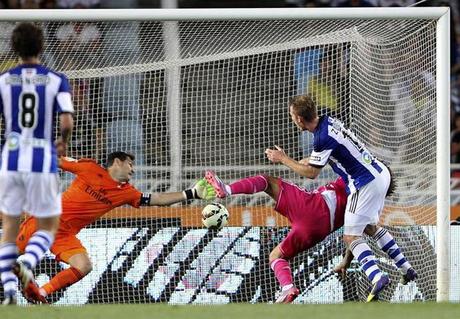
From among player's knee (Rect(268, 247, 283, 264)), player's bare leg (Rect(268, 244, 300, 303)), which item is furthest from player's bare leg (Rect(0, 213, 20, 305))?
player's knee (Rect(268, 247, 283, 264))

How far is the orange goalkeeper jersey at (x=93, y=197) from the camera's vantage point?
11.6 meters

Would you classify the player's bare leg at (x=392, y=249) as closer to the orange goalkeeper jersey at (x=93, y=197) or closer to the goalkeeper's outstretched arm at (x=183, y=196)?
the goalkeeper's outstretched arm at (x=183, y=196)

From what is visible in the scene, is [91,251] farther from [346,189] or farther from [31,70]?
[31,70]

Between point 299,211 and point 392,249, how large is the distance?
893 mm

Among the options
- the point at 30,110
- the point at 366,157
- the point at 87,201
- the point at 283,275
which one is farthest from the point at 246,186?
the point at 30,110

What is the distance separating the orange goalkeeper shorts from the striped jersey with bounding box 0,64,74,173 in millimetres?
2866

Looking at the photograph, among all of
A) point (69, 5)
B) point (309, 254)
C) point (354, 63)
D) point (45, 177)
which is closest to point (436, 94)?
point (354, 63)

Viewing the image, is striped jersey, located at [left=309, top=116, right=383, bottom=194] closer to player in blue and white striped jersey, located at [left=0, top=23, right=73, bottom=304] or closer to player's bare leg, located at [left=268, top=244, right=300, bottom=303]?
player's bare leg, located at [left=268, top=244, right=300, bottom=303]

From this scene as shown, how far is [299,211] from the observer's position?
37.8 ft

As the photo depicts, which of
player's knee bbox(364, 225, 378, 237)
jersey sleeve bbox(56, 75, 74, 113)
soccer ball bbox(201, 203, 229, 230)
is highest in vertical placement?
jersey sleeve bbox(56, 75, 74, 113)

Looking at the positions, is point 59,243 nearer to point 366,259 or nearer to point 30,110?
point 366,259

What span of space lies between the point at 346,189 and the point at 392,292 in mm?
1648

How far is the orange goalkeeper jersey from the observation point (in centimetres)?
1163

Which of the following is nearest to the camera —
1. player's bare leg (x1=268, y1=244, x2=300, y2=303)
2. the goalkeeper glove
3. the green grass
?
the green grass
